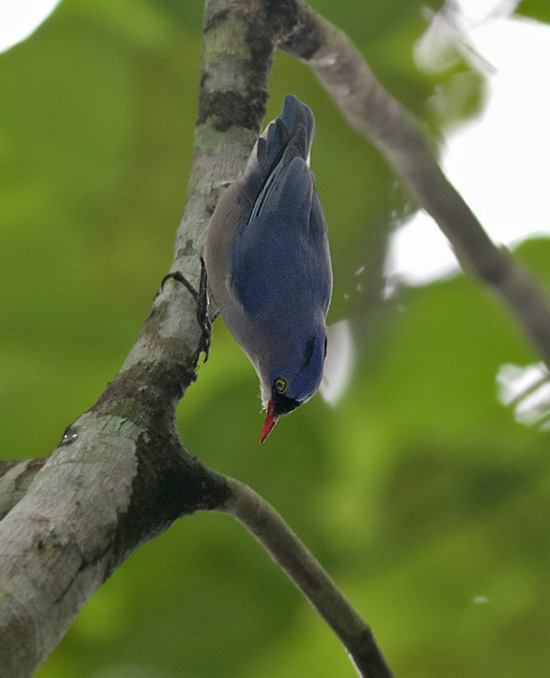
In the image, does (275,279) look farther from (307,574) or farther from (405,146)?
(307,574)

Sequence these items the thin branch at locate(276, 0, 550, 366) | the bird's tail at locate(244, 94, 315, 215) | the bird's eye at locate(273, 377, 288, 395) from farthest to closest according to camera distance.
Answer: the bird's tail at locate(244, 94, 315, 215), the bird's eye at locate(273, 377, 288, 395), the thin branch at locate(276, 0, 550, 366)

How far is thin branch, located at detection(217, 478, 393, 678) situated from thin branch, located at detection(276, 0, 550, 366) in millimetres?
790

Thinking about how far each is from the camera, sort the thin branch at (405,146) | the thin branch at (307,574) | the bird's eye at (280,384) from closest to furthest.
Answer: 1. the thin branch at (307,574)
2. the thin branch at (405,146)
3. the bird's eye at (280,384)

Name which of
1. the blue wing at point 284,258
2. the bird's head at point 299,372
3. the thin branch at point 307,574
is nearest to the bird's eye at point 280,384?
the bird's head at point 299,372

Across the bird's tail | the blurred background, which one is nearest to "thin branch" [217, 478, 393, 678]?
the blurred background

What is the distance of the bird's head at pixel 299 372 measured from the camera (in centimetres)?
256

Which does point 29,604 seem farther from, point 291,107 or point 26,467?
point 291,107

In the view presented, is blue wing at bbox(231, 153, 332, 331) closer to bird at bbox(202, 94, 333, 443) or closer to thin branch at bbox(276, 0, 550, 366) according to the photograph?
bird at bbox(202, 94, 333, 443)

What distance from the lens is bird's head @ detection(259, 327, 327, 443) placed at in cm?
256

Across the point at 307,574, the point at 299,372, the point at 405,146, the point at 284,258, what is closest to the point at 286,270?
the point at 284,258

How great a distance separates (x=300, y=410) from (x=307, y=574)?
913 mm

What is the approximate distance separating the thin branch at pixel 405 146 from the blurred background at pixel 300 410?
0.78ft

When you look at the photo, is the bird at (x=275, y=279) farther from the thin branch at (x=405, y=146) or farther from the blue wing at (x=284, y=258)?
the thin branch at (x=405, y=146)

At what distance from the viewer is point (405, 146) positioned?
2.44m
